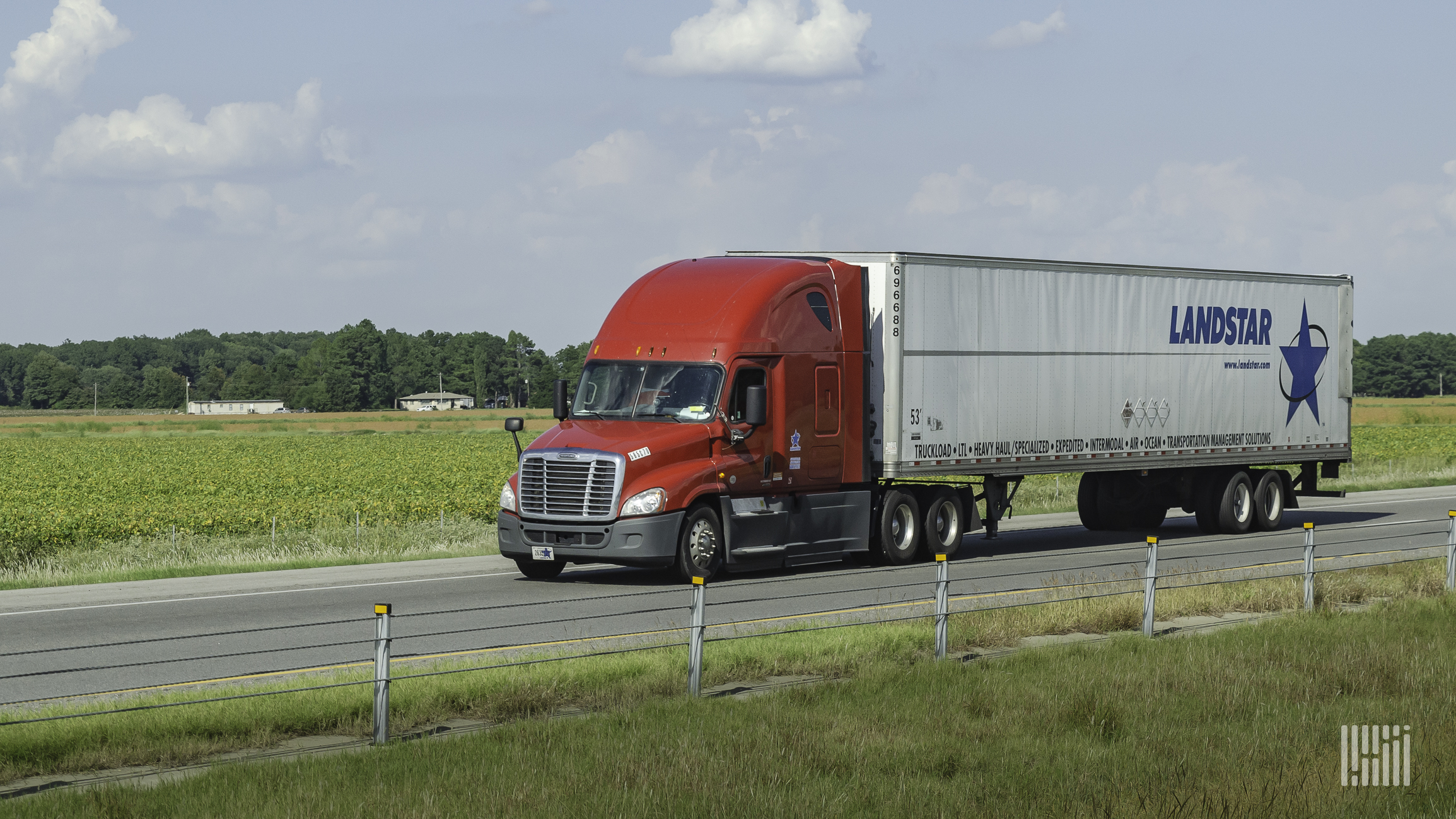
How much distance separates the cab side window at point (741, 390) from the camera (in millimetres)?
18797

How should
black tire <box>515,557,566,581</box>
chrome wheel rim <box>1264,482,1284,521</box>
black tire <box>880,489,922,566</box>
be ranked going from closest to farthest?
black tire <box>515,557,566,581</box>, black tire <box>880,489,922,566</box>, chrome wheel rim <box>1264,482,1284,521</box>

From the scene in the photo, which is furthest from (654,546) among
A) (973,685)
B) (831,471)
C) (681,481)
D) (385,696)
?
(385,696)

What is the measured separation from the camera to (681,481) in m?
18.0

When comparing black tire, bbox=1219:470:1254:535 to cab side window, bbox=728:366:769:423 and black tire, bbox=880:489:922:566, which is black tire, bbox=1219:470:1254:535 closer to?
black tire, bbox=880:489:922:566

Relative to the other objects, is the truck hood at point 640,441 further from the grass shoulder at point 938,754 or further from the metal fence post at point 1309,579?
the metal fence post at point 1309,579

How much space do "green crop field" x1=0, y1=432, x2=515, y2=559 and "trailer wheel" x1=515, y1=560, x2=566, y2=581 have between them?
31.0ft

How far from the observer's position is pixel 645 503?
58.5 ft

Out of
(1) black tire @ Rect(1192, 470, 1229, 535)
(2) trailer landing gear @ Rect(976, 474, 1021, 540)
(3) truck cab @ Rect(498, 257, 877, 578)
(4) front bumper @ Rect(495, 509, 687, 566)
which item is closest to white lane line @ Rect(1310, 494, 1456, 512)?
(1) black tire @ Rect(1192, 470, 1229, 535)

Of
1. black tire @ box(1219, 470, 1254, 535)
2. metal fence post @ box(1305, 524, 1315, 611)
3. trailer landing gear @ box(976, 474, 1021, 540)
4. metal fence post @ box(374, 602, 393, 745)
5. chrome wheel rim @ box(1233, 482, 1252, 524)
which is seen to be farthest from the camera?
chrome wheel rim @ box(1233, 482, 1252, 524)

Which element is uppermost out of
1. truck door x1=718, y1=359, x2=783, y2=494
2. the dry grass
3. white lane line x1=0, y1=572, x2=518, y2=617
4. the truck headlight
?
truck door x1=718, y1=359, x2=783, y2=494

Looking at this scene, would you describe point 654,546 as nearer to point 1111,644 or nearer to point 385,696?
point 1111,644

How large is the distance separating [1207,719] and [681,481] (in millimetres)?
8996

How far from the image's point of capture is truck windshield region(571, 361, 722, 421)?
18766mm

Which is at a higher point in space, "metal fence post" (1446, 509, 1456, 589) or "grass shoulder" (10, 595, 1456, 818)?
"metal fence post" (1446, 509, 1456, 589)
